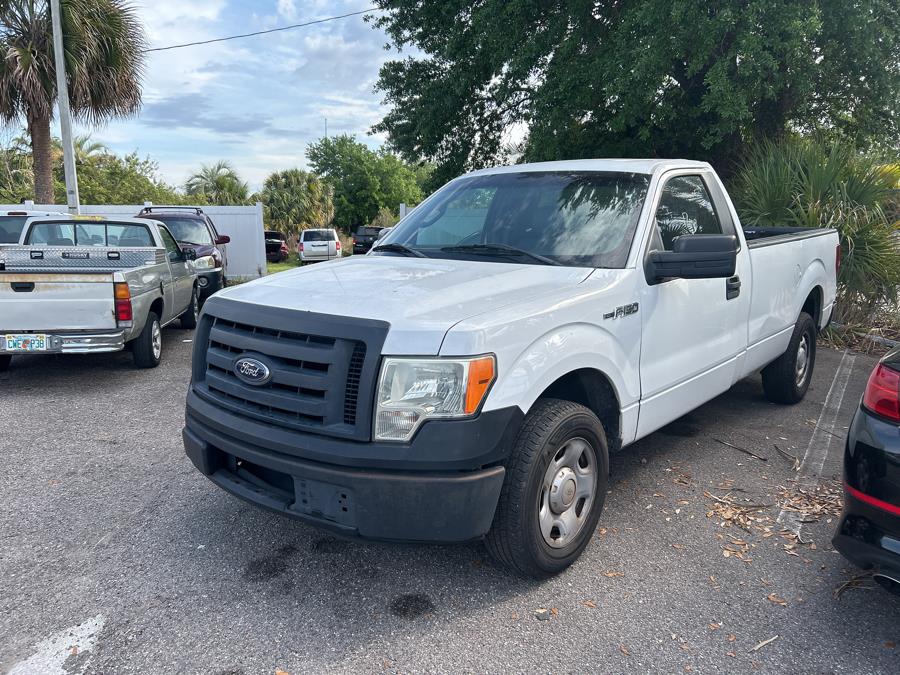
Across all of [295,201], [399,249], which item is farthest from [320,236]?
[399,249]

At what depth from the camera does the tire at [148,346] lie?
23.4 ft

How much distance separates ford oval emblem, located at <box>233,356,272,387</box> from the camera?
113 inches

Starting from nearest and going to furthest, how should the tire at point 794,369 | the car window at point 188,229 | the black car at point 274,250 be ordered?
1. the tire at point 794,369
2. the car window at point 188,229
3. the black car at point 274,250

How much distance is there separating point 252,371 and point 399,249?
150 cm

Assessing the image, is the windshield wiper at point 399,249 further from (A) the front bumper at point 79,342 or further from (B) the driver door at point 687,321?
(A) the front bumper at point 79,342


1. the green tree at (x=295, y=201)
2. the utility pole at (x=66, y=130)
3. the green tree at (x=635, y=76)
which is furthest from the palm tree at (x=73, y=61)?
the green tree at (x=295, y=201)

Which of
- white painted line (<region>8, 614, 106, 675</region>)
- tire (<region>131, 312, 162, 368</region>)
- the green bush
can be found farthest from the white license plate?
the green bush

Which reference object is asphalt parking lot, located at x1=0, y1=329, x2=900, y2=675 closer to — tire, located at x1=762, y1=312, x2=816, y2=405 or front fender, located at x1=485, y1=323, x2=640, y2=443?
front fender, located at x1=485, y1=323, x2=640, y2=443

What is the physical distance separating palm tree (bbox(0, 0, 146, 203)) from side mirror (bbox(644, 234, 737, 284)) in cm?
1747

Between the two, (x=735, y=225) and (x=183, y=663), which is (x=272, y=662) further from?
(x=735, y=225)

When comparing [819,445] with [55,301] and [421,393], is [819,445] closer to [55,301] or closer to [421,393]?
[421,393]

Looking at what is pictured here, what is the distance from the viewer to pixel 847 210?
8.75m

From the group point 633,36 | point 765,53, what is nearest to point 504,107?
point 633,36

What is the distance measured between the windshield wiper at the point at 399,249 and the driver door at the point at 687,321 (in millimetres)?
1328
